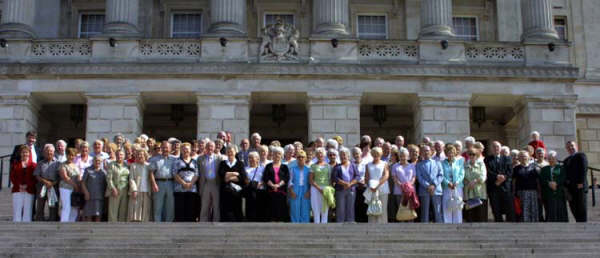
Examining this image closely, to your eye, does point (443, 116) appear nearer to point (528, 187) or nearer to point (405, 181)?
point (528, 187)

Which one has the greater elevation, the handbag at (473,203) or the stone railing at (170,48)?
the stone railing at (170,48)

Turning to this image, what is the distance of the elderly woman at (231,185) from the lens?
15.1 metres

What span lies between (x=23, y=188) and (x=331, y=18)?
43.5ft

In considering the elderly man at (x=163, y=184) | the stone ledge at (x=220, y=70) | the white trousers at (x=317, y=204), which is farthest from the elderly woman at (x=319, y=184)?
the stone ledge at (x=220, y=70)

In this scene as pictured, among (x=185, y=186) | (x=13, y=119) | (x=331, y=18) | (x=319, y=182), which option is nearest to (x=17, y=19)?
(x=13, y=119)

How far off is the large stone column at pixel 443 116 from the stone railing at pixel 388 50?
1607 millimetres

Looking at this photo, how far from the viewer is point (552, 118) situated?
24969 millimetres

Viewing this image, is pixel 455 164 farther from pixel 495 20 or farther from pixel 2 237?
pixel 495 20

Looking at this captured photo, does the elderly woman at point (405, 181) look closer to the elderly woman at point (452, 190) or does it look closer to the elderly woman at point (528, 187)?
the elderly woman at point (452, 190)

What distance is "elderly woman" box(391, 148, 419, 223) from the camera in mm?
15290

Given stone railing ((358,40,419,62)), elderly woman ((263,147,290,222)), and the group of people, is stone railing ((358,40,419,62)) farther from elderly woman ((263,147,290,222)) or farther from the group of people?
elderly woman ((263,147,290,222))

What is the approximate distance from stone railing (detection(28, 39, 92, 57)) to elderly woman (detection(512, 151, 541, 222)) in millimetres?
15285

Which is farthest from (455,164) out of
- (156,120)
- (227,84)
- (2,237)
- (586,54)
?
(586,54)

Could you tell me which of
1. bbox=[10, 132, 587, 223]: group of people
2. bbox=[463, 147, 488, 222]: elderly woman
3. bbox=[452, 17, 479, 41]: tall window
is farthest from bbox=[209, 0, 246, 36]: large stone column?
bbox=[463, 147, 488, 222]: elderly woman
